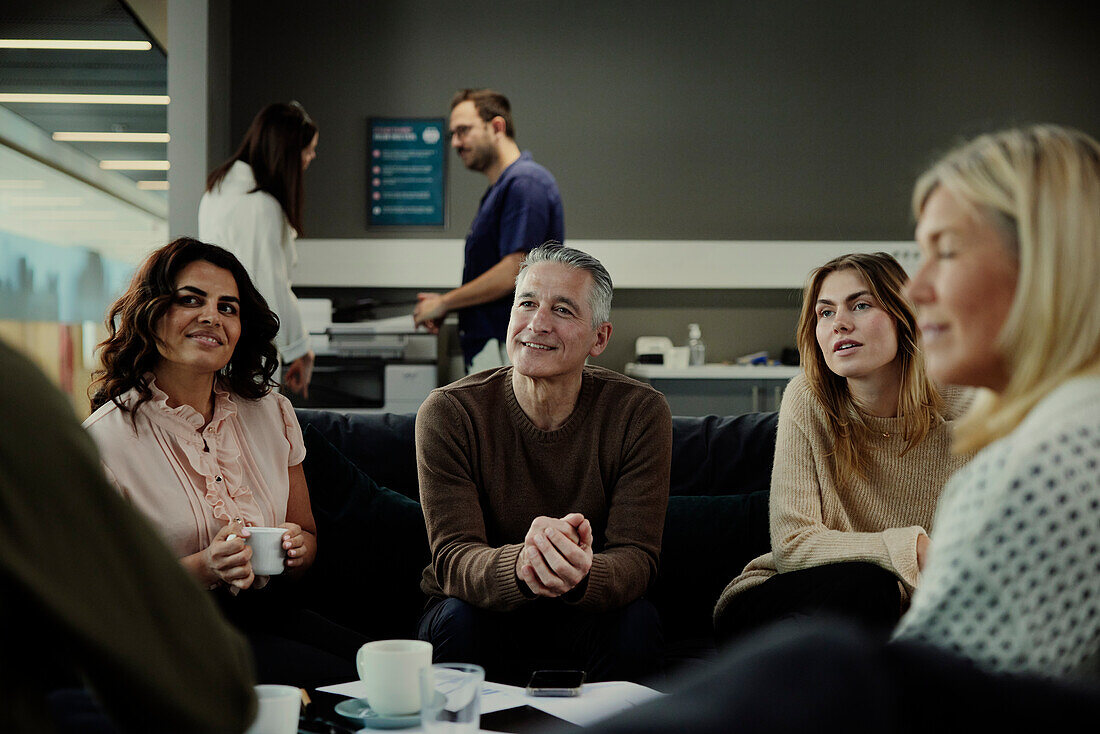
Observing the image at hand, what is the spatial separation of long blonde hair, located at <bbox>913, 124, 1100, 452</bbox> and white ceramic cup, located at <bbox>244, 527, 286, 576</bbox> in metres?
1.21

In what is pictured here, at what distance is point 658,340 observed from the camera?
5.06m

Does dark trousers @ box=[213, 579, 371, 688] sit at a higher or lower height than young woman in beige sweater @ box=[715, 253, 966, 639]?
lower

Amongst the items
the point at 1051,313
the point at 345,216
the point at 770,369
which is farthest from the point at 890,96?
the point at 1051,313

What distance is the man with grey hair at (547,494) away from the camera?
175cm

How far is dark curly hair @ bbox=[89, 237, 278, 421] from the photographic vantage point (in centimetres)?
184

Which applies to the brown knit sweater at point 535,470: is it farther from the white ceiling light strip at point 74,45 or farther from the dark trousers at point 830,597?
the white ceiling light strip at point 74,45

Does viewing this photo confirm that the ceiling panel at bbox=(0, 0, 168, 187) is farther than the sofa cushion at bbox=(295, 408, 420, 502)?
Yes

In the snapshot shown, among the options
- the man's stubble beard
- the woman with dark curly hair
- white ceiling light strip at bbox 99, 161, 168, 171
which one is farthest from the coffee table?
white ceiling light strip at bbox 99, 161, 168, 171

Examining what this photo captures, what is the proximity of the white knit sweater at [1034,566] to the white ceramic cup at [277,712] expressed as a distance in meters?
0.68

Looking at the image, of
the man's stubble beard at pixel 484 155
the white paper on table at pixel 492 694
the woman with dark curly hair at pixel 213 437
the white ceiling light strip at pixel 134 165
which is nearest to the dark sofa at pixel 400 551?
the woman with dark curly hair at pixel 213 437

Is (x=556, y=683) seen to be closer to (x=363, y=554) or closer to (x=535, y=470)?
(x=535, y=470)

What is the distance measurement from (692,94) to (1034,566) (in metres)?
4.86

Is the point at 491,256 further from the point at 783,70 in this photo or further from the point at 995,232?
the point at 995,232

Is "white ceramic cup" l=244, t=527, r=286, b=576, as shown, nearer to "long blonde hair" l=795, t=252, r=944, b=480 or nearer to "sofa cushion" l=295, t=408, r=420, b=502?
"sofa cushion" l=295, t=408, r=420, b=502
